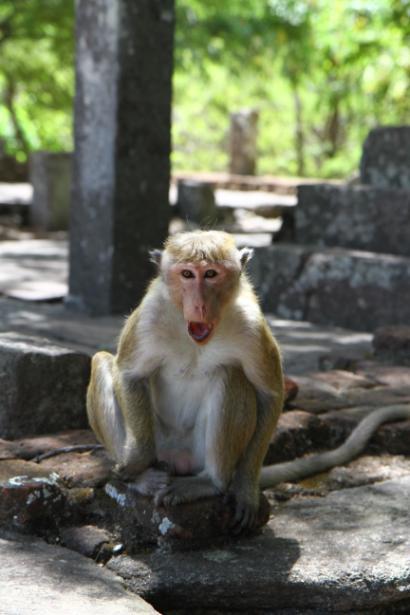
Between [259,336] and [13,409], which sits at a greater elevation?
[259,336]

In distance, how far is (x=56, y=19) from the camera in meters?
16.1

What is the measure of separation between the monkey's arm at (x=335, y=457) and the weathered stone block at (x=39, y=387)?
0.93 m

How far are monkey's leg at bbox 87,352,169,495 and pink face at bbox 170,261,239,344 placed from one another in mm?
438

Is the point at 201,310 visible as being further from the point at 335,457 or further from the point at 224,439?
the point at 335,457

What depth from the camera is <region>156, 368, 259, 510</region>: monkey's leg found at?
3.44 m

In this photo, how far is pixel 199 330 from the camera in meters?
3.23

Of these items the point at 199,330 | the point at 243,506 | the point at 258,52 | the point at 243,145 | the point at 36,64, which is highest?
the point at 258,52

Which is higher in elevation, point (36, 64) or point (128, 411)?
point (36, 64)

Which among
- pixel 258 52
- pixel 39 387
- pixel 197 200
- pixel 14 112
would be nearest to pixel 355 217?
pixel 39 387

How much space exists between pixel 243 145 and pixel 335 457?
17.0m

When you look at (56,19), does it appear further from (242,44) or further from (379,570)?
(379,570)

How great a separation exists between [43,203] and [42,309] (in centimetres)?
651

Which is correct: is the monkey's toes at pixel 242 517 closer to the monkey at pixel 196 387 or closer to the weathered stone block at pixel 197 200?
the monkey at pixel 196 387

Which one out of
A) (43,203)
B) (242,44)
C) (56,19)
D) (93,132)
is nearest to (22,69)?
(56,19)
